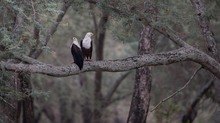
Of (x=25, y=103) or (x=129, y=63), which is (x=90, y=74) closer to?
(x=25, y=103)

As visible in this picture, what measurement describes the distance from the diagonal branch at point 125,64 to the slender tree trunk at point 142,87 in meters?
2.29

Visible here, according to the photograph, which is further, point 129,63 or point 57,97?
point 57,97

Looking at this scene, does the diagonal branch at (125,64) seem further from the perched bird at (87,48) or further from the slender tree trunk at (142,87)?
the slender tree trunk at (142,87)

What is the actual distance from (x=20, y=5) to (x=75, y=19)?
953 centimetres

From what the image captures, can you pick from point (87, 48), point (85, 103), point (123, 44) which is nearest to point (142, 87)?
point (123, 44)

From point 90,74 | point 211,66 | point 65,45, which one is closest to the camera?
point 211,66

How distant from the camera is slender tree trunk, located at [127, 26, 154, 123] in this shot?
1099cm

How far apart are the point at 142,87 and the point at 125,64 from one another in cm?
290

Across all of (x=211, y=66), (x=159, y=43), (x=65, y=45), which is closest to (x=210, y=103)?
(x=159, y=43)

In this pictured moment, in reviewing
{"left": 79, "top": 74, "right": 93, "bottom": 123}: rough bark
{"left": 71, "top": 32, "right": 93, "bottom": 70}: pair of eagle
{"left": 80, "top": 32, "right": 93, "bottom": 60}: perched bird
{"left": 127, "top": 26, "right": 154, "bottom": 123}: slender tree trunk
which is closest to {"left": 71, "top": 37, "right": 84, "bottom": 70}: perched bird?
{"left": 71, "top": 32, "right": 93, "bottom": 70}: pair of eagle

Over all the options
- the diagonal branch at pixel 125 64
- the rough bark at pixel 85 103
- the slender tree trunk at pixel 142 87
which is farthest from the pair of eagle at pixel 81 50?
the rough bark at pixel 85 103

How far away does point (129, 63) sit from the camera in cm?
832

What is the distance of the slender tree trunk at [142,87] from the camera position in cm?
1099

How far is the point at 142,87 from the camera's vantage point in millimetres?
11109
